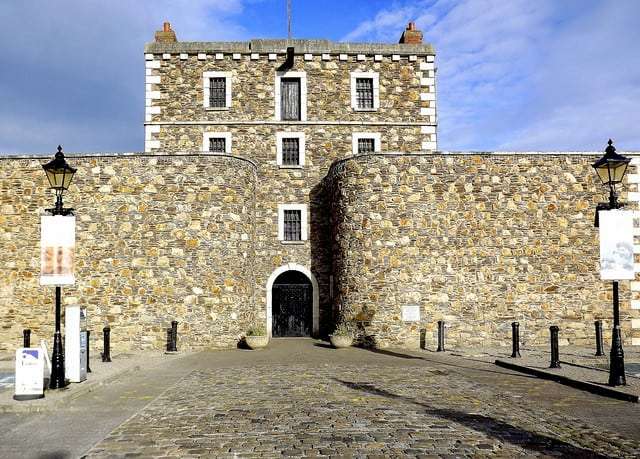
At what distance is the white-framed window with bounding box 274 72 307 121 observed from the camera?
22.5 m

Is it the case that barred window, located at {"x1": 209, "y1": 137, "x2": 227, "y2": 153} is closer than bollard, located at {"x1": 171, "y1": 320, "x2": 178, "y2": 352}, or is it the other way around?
bollard, located at {"x1": 171, "y1": 320, "x2": 178, "y2": 352}

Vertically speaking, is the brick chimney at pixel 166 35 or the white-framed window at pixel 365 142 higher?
the brick chimney at pixel 166 35

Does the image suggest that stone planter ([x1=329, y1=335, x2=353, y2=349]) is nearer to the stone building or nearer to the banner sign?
the stone building

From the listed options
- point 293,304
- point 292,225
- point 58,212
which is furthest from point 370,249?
point 58,212

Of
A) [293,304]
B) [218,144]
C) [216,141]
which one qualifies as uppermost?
[216,141]

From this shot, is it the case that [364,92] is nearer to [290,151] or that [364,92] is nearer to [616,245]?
[290,151]

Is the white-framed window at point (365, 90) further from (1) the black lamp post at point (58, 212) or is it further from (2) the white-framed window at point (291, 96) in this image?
(1) the black lamp post at point (58, 212)

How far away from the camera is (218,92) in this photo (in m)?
22.6

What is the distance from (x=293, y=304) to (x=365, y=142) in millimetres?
7347

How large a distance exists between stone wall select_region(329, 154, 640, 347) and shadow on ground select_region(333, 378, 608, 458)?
30.5 feet

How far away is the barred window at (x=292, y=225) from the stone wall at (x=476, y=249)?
3247 millimetres

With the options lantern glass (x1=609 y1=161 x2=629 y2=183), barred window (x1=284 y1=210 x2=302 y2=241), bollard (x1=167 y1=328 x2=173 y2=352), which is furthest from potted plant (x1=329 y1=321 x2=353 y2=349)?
lantern glass (x1=609 y1=161 x2=629 y2=183)

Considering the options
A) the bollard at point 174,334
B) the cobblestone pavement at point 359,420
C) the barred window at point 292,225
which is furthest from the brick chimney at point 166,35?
the cobblestone pavement at point 359,420

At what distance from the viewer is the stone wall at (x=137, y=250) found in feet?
59.0
